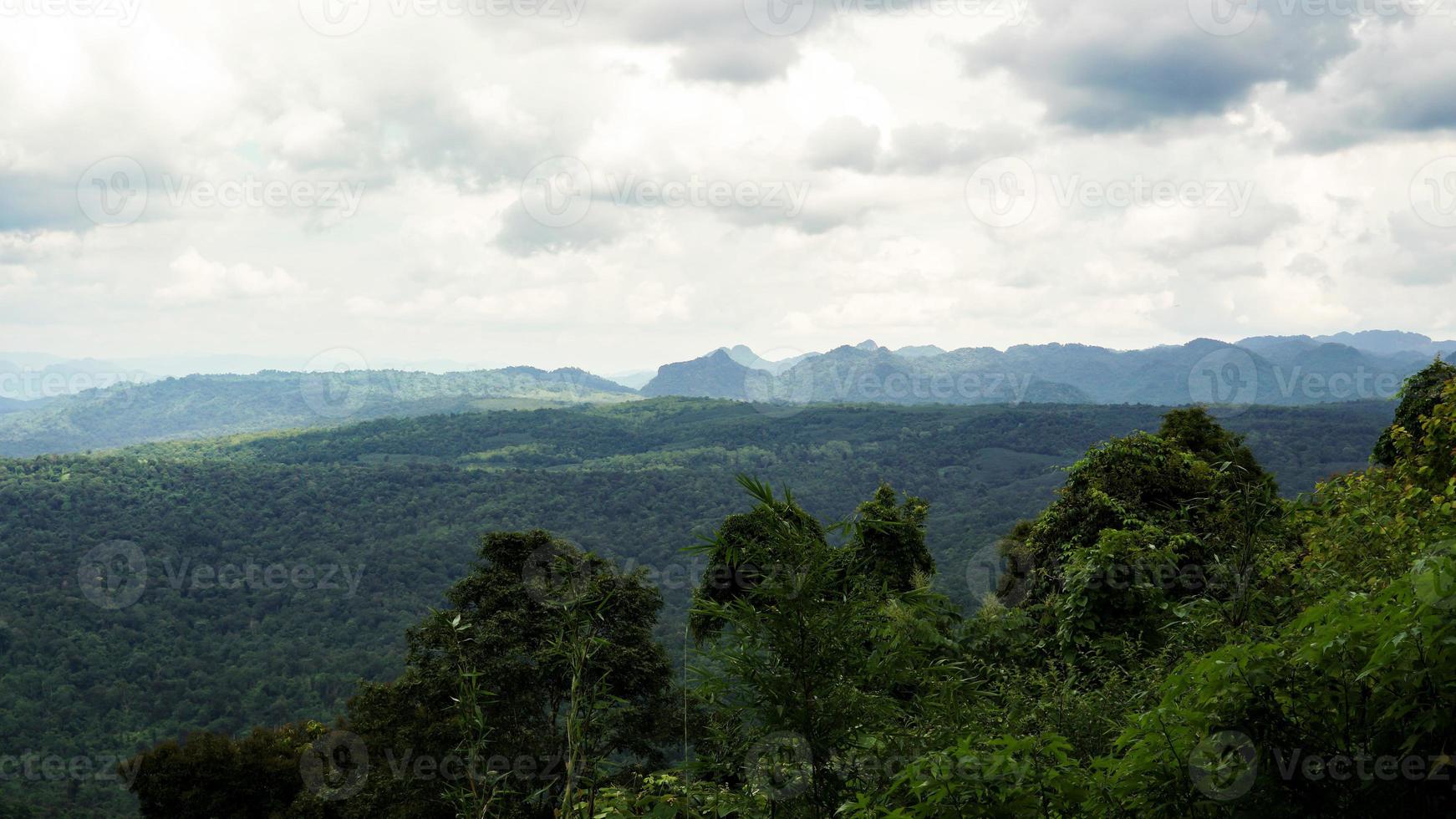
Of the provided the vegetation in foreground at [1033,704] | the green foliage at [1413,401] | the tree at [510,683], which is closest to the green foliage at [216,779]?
the tree at [510,683]

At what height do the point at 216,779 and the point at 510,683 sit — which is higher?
the point at 510,683

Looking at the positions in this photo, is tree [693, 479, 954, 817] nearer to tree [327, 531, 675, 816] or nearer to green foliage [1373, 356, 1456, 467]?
tree [327, 531, 675, 816]

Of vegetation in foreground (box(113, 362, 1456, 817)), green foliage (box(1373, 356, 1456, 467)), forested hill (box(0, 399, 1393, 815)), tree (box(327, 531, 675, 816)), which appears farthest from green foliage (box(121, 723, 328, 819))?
green foliage (box(1373, 356, 1456, 467))

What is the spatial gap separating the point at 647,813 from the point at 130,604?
99.9 m

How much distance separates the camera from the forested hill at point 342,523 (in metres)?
62.9

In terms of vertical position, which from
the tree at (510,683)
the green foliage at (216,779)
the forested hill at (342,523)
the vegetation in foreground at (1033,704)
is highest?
the vegetation in foreground at (1033,704)

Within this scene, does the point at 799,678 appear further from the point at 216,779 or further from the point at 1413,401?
the point at 216,779

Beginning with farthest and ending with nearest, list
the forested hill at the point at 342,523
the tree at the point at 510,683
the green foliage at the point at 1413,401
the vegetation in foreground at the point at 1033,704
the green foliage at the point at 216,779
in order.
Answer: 1. the forested hill at the point at 342,523
2. the green foliage at the point at 216,779
3. the tree at the point at 510,683
4. the green foliage at the point at 1413,401
5. the vegetation in foreground at the point at 1033,704

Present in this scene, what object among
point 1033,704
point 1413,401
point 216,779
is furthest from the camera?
point 216,779

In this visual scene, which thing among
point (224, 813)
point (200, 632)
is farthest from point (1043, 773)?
point (200, 632)

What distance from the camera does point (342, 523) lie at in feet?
379

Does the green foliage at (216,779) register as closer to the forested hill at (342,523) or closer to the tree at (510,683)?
the tree at (510,683)

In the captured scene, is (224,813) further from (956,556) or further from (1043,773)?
(956,556)

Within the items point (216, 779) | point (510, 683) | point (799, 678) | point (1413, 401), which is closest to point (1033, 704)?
point (799, 678)
